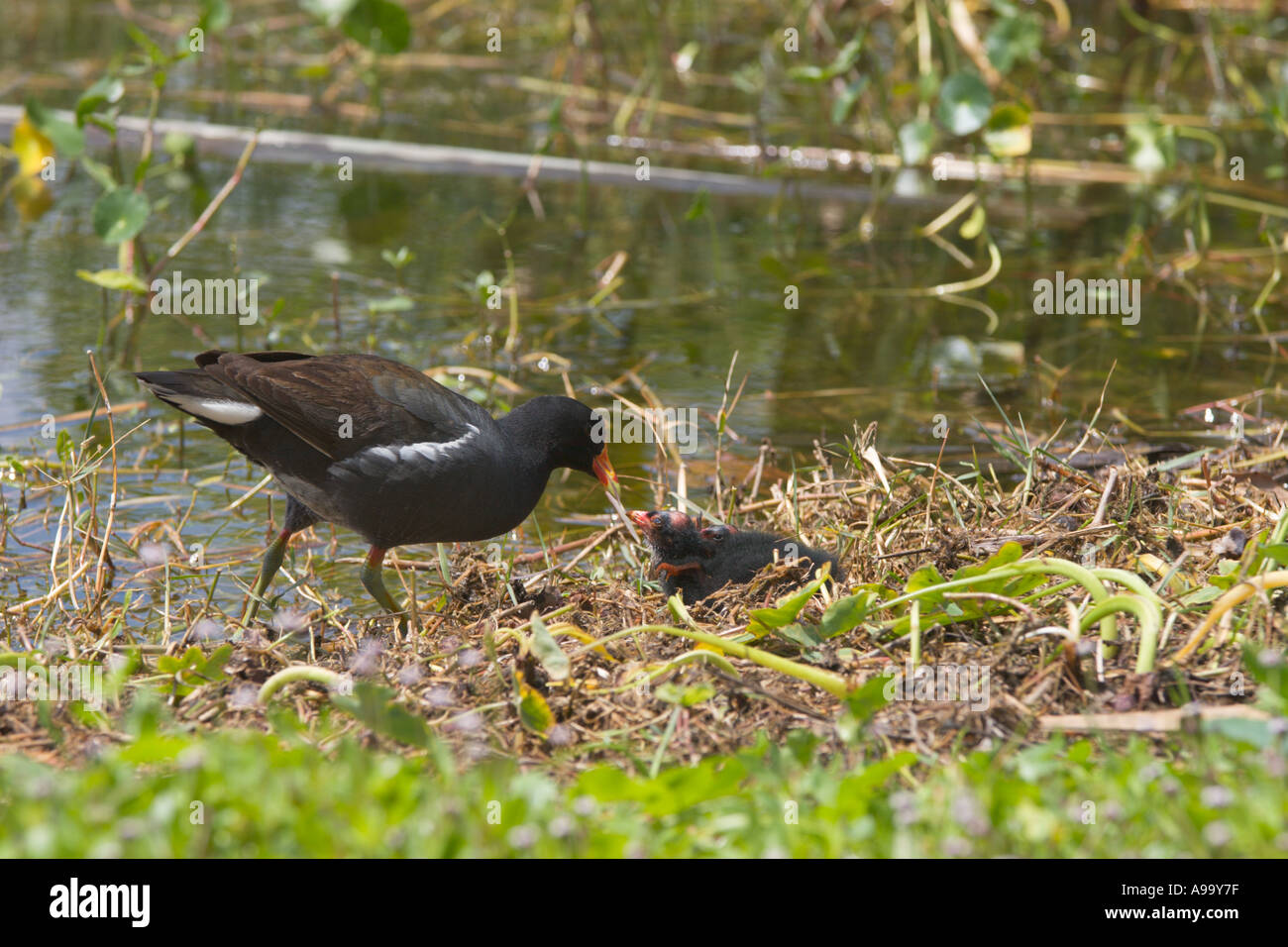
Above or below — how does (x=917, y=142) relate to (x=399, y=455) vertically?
above

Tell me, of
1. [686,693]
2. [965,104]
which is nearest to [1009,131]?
[965,104]

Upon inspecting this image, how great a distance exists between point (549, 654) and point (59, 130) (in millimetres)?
3852

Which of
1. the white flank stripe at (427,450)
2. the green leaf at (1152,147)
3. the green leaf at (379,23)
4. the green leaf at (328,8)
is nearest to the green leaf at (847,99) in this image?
the green leaf at (1152,147)

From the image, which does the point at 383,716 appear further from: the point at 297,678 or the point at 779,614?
the point at 779,614

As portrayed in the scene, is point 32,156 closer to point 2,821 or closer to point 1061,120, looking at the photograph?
point 2,821

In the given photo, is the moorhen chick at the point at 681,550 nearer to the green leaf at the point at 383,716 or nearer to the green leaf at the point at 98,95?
the green leaf at the point at 383,716

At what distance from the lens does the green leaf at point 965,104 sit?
275 inches

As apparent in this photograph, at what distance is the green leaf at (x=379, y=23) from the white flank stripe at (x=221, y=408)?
138 inches

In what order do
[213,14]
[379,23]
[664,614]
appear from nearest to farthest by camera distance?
[664,614], [213,14], [379,23]

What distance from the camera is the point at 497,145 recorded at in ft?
29.4

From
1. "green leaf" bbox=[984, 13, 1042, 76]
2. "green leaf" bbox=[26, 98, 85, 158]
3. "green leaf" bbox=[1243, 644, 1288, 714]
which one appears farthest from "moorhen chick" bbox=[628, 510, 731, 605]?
"green leaf" bbox=[984, 13, 1042, 76]

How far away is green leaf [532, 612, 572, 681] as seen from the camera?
2.88m

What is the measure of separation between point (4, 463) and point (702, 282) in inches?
148

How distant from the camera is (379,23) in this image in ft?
22.6
